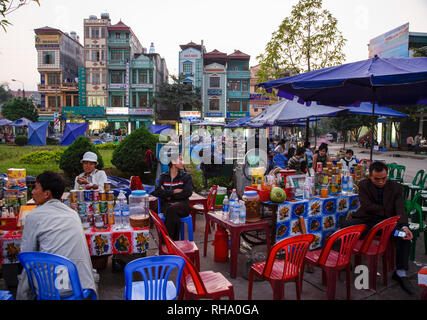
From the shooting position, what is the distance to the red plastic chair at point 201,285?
109 inches

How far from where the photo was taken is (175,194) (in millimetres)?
5121

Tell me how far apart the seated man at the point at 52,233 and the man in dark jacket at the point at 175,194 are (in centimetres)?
212

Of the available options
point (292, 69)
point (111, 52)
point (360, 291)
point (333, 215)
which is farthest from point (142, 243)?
point (111, 52)

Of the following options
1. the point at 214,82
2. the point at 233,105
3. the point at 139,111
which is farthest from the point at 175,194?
the point at 233,105

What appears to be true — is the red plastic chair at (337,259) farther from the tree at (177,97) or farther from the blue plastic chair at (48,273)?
the tree at (177,97)

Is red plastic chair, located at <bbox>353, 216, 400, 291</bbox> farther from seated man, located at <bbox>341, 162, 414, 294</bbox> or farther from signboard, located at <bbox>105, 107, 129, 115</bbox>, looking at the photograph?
signboard, located at <bbox>105, 107, 129, 115</bbox>

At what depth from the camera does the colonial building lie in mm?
40000

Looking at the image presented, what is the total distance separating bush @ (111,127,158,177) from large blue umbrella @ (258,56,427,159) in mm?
5521

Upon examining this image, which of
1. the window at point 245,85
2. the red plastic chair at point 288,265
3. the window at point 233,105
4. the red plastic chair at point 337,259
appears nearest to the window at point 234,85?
the window at point 245,85

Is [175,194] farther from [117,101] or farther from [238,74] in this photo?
[238,74]

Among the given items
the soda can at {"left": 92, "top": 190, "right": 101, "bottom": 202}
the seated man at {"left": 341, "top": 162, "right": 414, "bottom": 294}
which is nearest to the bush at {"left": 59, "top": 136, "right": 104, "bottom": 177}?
the soda can at {"left": 92, "top": 190, "right": 101, "bottom": 202}

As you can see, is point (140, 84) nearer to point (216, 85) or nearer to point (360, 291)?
point (216, 85)

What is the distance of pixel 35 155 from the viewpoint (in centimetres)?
1405

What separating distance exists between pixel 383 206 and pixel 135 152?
7.74 metres
